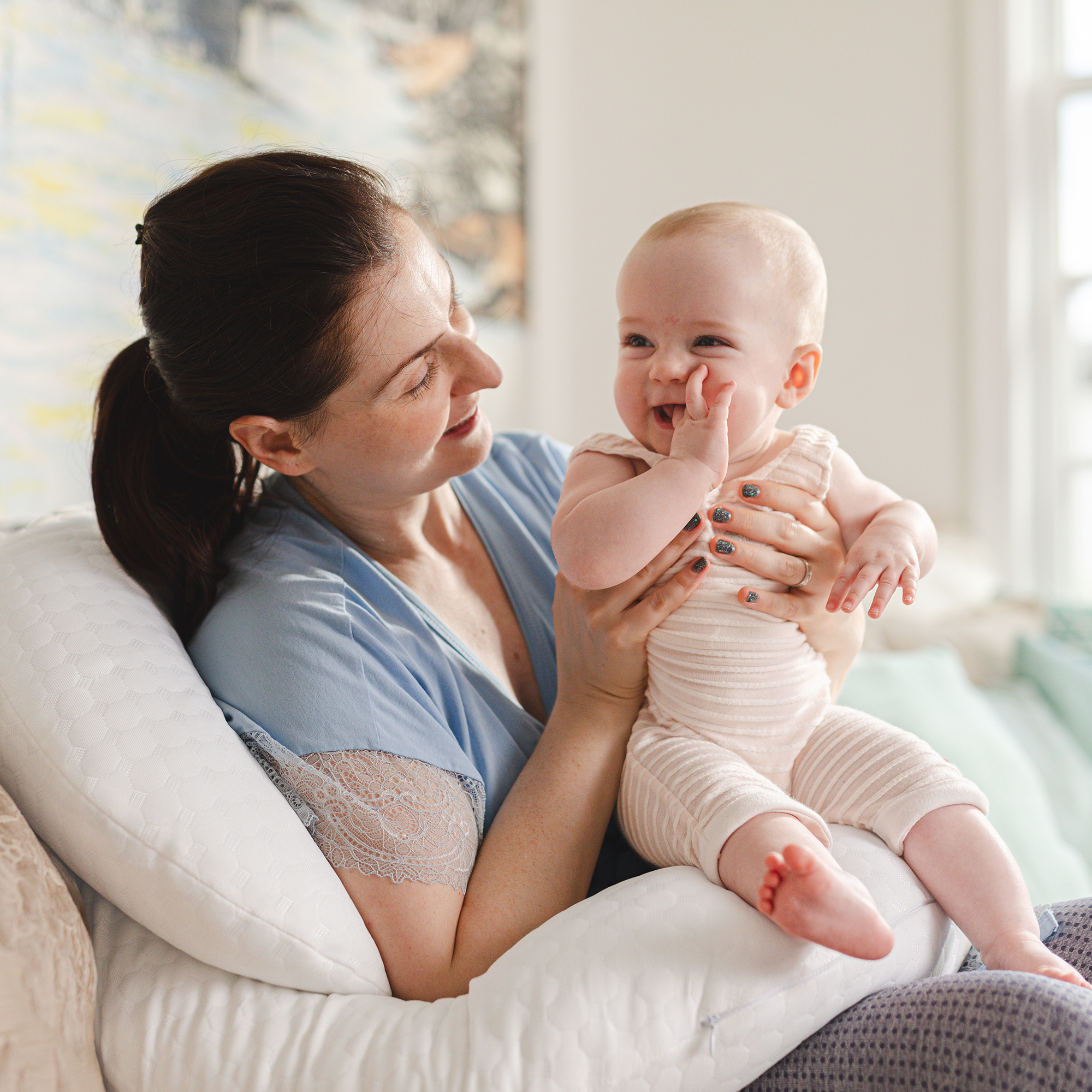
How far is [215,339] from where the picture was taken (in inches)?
40.9

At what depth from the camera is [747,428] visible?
1.05m

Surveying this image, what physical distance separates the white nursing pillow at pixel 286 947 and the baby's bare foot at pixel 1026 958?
0.21 feet

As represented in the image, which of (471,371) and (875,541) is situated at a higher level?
(471,371)

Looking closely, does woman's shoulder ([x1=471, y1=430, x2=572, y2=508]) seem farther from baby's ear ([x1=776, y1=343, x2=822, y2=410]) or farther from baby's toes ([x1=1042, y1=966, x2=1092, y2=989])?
baby's toes ([x1=1042, y1=966, x2=1092, y2=989])

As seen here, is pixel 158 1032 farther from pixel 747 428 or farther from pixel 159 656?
pixel 747 428

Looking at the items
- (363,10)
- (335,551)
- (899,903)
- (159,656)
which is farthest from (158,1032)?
(363,10)

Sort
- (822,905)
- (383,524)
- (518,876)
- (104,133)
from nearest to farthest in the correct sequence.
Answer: (822,905) < (518,876) < (383,524) < (104,133)

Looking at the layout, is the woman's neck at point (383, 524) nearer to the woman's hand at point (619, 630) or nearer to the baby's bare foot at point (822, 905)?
the woman's hand at point (619, 630)

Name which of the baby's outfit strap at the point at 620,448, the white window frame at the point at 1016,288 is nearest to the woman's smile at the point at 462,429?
the baby's outfit strap at the point at 620,448

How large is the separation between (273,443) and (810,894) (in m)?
0.75

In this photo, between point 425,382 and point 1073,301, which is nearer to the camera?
point 425,382

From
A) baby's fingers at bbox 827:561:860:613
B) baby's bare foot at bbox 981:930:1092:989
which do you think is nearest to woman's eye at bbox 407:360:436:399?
baby's fingers at bbox 827:561:860:613

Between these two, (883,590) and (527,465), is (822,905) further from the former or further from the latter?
(527,465)

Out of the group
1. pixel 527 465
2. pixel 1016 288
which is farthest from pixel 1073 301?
pixel 527 465
